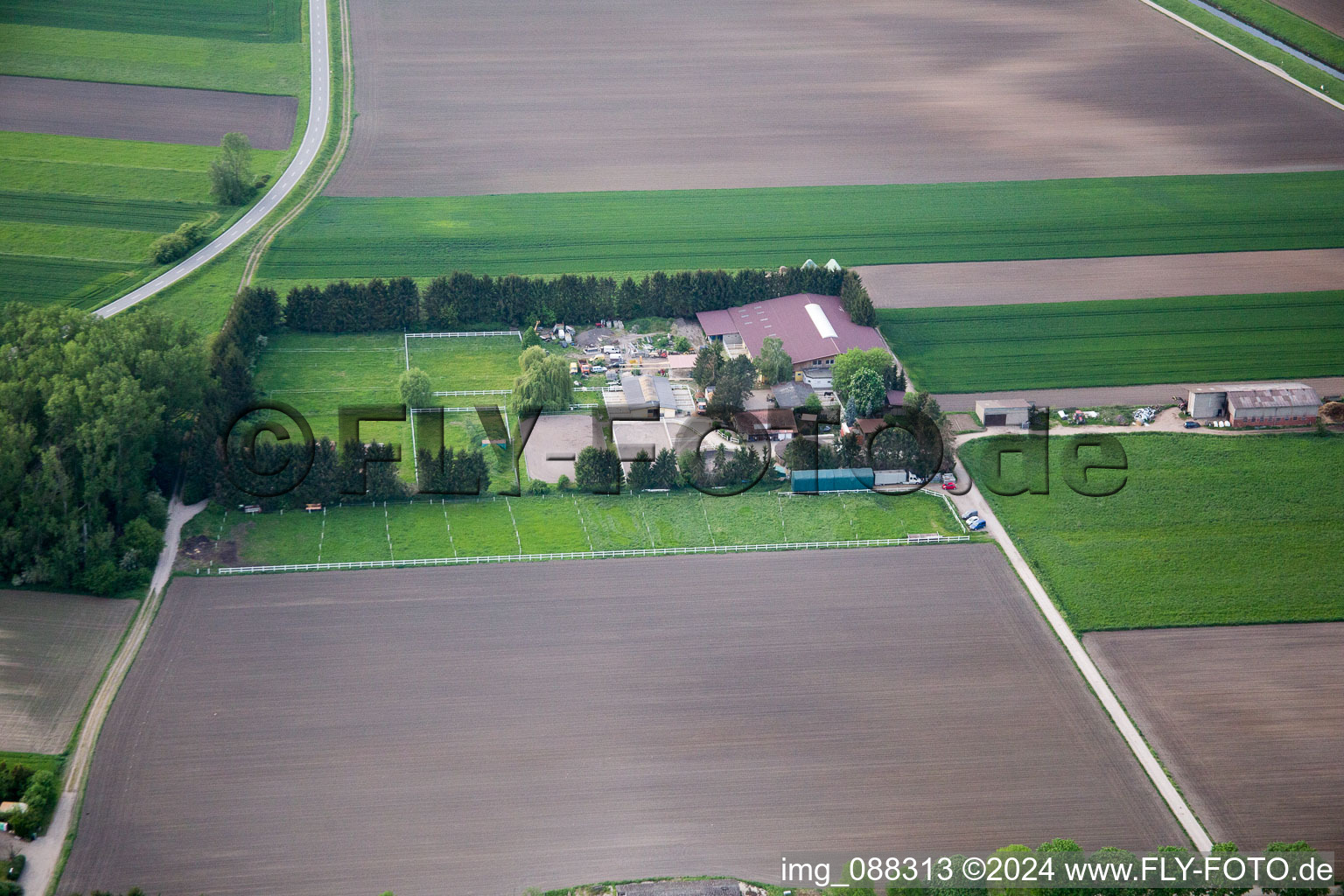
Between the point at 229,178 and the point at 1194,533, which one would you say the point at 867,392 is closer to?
the point at 1194,533

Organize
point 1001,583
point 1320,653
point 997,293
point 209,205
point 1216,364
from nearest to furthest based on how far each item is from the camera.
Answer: point 1320,653 → point 1001,583 → point 1216,364 → point 997,293 → point 209,205

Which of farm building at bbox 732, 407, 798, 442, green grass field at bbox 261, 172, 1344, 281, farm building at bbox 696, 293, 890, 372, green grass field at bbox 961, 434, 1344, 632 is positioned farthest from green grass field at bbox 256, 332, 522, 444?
green grass field at bbox 961, 434, 1344, 632

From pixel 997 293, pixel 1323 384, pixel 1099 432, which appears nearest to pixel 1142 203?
pixel 997 293

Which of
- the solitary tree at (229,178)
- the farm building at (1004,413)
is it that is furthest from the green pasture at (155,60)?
the farm building at (1004,413)

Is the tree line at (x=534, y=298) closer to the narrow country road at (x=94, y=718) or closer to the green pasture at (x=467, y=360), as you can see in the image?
the green pasture at (x=467, y=360)

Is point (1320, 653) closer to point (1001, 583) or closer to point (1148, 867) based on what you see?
point (1001, 583)

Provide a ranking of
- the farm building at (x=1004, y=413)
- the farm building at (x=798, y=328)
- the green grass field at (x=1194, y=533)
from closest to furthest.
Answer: the green grass field at (x=1194, y=533) < the farm building at (x=1004, y=413) < the farm building at (x=798, y=328)

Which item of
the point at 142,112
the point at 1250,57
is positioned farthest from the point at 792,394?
the point at 1250,57
